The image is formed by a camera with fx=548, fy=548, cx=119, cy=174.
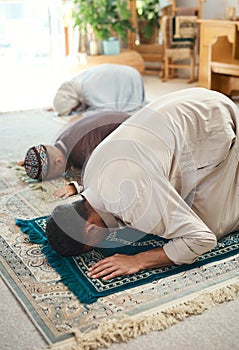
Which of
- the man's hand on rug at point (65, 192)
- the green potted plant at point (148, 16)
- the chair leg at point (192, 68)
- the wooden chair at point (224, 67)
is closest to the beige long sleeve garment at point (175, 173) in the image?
the man's hand on rug at point (65, 192)

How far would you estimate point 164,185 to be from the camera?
6.43 feet

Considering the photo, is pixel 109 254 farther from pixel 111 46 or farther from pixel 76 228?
pixel 111 46

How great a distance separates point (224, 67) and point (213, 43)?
1.18 feet

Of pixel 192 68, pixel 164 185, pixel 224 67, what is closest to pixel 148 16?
pixel 192 68

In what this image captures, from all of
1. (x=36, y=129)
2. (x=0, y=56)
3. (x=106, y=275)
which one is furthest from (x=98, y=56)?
(x=106, y=275)

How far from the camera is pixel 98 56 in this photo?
6.07 meters

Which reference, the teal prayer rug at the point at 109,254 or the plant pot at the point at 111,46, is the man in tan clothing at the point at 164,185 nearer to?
the teal prayer rug at the point at 109,254

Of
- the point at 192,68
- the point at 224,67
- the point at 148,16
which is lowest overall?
the point at 192,68

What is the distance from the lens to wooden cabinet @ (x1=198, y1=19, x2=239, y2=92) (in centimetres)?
506

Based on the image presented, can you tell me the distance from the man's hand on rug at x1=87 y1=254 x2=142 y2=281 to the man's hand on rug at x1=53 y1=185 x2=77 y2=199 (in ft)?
2.15

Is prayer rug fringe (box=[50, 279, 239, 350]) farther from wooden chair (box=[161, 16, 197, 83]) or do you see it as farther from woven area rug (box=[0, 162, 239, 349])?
wooden chair (box=[161, 16, 197, 83])

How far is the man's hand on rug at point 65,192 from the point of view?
270 cm

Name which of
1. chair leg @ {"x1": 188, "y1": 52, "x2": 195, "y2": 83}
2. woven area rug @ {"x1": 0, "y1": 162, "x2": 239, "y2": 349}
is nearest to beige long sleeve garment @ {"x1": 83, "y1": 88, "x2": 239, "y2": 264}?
woven area rug @ {"x1": 0, "y1": 162, "x2": 239, "y2": 349}

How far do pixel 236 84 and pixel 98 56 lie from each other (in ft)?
5.75
